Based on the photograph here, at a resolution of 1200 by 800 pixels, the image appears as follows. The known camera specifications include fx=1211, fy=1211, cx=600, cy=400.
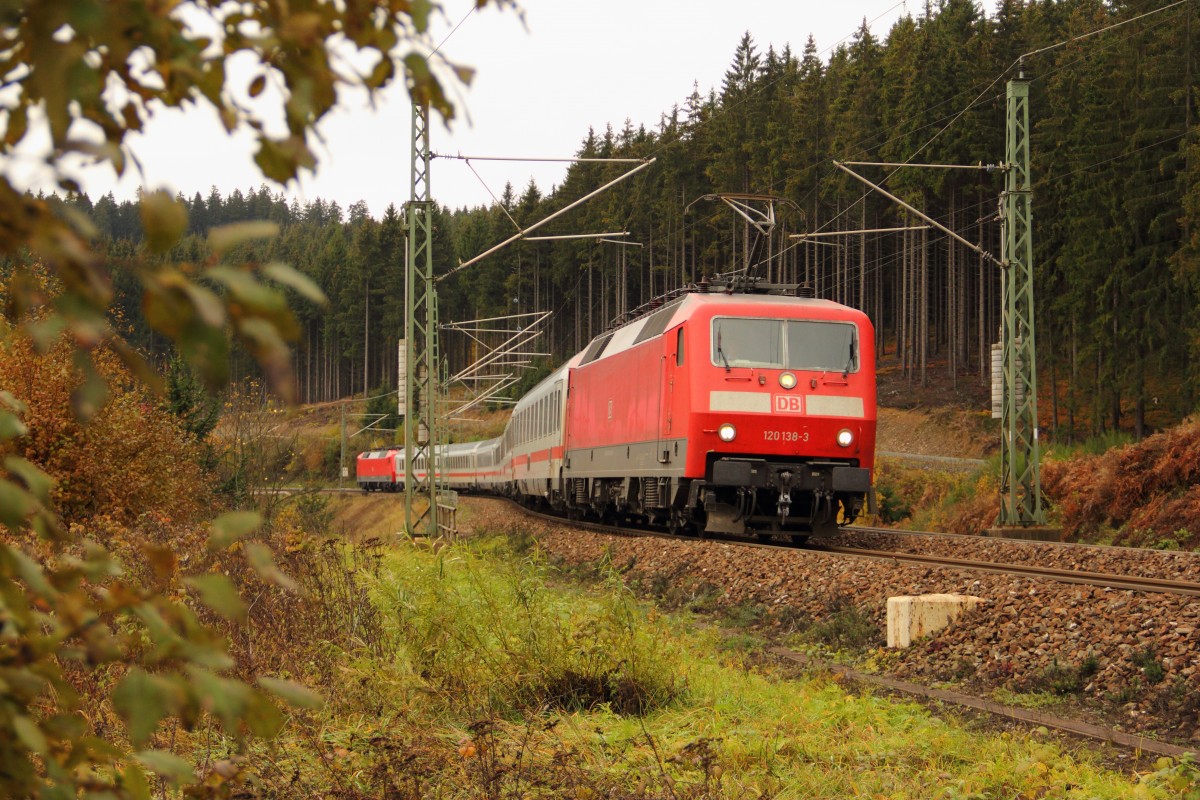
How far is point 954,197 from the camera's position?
55938mm

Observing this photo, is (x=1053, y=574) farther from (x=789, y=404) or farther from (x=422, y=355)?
(x=422, y=355)

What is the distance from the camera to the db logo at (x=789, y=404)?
55.6 feet

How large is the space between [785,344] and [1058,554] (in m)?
4.59

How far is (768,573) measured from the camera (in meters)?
13.7

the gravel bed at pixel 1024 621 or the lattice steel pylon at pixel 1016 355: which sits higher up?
the lattice steel pylon at pixel 1016 355

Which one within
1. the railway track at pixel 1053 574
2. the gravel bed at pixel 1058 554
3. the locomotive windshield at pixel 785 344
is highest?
the locomotive windshield at pixel 785 344

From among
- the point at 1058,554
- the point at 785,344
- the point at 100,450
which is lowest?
the point at 1058,554

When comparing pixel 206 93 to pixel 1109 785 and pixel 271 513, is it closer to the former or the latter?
pixel 1109 785

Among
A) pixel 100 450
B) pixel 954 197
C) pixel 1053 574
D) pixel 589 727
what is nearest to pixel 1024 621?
pixel 1053 574

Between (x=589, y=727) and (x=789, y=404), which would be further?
(x=789, y=404)

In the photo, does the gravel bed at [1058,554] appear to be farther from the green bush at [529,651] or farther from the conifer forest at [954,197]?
the conifer forest at [954,197]

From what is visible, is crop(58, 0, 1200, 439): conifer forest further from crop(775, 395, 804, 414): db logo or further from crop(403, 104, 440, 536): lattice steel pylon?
crop(775, 395, 804, 414): db logo

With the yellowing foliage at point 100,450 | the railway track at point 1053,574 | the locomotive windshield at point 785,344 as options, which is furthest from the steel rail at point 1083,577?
the yellowing foliage at point 100,450

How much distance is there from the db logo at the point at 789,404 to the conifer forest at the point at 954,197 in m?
9.96
